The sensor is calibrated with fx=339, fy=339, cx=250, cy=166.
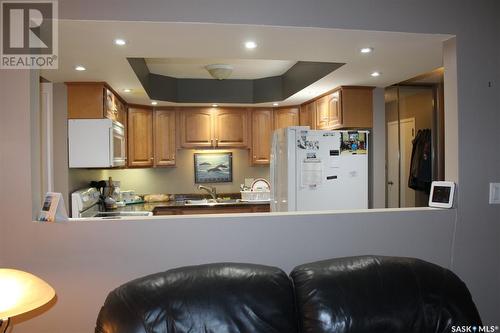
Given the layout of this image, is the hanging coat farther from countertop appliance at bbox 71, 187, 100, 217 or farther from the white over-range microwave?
countertop appliance at bbox 71, 187, 100, 217

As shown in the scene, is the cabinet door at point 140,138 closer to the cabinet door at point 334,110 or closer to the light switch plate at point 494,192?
the cabinet door at point 334,110

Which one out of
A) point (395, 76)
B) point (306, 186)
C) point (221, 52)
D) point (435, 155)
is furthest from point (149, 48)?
point (435, 155)

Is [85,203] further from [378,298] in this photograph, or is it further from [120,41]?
[378,298]

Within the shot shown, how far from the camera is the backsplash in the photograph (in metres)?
5.05

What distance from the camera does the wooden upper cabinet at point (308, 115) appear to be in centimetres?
439

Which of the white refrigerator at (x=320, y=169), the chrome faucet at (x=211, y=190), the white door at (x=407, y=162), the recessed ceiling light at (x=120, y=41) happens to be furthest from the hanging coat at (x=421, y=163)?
the recessed ceiling light at (x=120, y=41)

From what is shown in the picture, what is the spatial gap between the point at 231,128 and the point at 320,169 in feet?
6.56

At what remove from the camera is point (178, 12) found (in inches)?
72.1

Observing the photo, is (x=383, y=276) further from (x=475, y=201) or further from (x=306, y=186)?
(x=306, y=186)

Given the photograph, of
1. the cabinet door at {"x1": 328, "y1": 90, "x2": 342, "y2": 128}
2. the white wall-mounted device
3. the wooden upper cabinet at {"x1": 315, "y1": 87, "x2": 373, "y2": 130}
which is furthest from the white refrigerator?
the white wall-mounted device

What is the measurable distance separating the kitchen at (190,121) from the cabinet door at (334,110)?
1cm

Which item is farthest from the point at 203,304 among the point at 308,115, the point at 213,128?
the point at 213,128

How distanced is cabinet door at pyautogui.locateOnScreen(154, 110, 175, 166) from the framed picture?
0.50m

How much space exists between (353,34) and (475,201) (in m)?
1.28
